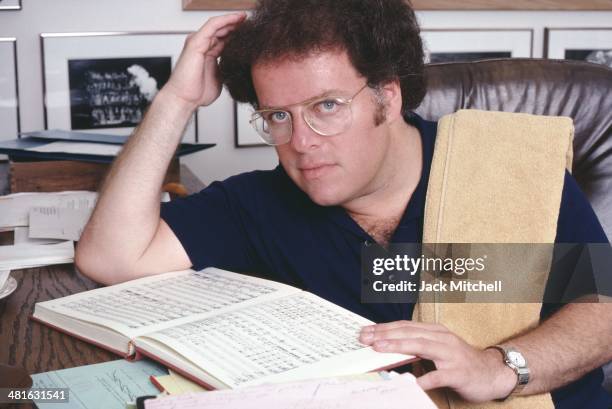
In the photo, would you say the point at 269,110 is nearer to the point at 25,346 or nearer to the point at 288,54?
the point at 288,54

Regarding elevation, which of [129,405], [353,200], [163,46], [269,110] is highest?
[163,46]

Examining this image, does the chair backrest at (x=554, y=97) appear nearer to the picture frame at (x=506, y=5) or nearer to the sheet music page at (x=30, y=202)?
the picture frame at (x=506, y=5)

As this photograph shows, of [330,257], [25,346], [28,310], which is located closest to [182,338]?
[25,346]

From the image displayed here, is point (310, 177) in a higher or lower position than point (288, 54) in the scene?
lower

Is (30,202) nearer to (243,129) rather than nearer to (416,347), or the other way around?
(243,129)

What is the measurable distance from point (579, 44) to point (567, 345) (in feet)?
5.21

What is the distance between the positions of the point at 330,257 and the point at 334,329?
416 mm

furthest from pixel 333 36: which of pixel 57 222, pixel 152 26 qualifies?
pixel 152 26

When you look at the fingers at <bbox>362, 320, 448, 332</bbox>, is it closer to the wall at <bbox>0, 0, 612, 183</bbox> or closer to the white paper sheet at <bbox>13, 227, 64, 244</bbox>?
the white paper sheet at <bbox>13, 227, 64, 244</bbox>

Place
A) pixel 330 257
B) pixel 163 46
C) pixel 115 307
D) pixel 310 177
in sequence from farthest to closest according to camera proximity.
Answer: pixel 163 46, pixel 330 257, pixel 310 177, pixel 115 307

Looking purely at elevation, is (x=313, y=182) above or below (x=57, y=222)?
above

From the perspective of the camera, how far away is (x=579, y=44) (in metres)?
2.54

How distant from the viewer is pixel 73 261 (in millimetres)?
1515

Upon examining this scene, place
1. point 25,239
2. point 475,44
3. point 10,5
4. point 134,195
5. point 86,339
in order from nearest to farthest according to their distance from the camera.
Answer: point 86,339 < point 134,195 < point 25,239 < point 10,5 < point 475,44
